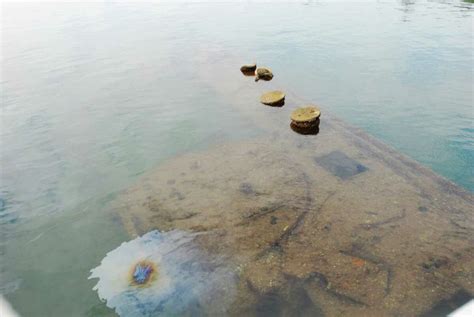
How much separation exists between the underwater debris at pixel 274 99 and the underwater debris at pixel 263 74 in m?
2.99

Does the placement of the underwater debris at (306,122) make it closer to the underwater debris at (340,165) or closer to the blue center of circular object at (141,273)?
the underwater debris at (340,165)

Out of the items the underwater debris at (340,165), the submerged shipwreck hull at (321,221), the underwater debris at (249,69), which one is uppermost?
the submerged shipwreck hull at (321,221)

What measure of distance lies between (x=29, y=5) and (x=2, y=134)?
123ft

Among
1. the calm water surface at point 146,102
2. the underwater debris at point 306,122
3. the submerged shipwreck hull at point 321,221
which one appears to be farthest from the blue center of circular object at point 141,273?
the underwater debris at point 306,122

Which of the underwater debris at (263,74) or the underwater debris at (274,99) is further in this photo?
the underwater debris at (263,74)

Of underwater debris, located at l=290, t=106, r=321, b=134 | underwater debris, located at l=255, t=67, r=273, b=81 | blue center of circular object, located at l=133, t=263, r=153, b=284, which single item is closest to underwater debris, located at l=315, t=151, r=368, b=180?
underwater debris, located at l=290, t=106, r=321, b=134

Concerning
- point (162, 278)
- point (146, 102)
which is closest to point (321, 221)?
point (162, 278)

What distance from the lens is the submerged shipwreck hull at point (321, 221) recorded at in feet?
19.0

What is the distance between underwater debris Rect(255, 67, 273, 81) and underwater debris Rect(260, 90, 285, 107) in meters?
2.99

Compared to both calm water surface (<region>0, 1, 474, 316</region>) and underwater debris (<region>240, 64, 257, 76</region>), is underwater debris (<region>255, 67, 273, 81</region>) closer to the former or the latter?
underwater debris (<region>240, 64, 257, 76</region>)

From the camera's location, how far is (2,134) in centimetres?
1295

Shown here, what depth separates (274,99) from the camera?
13.8 metres

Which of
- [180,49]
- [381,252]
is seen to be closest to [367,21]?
[180,49]

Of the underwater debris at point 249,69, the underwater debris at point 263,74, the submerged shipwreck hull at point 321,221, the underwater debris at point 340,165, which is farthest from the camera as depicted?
the underwater debris at point 249,69
